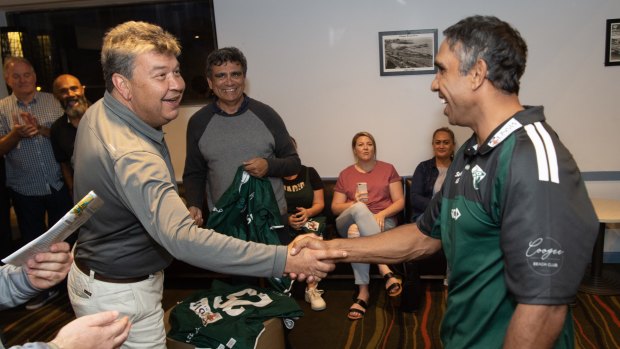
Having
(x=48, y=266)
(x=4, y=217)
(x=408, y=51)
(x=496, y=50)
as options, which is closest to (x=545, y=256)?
(x=496, y=50)

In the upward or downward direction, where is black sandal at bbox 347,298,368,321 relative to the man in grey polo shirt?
downward

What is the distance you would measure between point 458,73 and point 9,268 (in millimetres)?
1506

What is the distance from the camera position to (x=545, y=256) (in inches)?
48.3

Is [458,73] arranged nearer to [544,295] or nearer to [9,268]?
[544,295]

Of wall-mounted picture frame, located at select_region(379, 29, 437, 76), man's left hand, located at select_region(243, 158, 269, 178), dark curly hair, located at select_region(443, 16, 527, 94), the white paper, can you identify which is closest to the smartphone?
wall-mounted picture frame, located at select_region(379, 29, 437, 76)

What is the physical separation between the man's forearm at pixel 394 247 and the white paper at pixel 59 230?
3.35 ft

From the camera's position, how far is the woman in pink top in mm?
4129

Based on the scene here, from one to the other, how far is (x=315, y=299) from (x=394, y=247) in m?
2.20

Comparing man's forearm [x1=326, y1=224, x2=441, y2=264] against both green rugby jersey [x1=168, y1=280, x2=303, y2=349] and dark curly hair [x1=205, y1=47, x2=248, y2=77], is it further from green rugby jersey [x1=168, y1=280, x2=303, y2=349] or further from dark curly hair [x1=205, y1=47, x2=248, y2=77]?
dark curly hair [x1=205, y1=47, x2=248, y2=77]

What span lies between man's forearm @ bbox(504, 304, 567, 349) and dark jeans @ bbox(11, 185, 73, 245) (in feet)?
13.2

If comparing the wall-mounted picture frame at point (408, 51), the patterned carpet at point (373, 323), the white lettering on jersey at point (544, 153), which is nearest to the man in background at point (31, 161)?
the patterned carpet at point (373, 323)

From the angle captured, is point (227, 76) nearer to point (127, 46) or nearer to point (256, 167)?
point (256, 167)

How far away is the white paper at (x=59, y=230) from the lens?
136 cm

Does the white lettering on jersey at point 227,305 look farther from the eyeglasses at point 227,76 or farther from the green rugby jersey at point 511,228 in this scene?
the green rugby jersey at point 511,228
